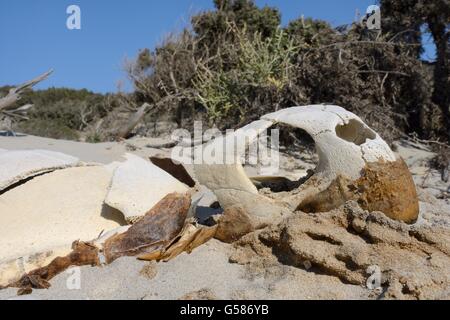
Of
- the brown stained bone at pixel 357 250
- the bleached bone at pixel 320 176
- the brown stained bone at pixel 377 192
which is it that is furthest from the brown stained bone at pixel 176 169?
the brown stained bone at pixel 377 192

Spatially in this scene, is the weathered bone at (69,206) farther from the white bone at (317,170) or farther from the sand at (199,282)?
the white bone at (317,170)

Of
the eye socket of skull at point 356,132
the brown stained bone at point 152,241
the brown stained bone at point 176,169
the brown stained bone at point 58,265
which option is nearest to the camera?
the brown stained bone at point 58,265

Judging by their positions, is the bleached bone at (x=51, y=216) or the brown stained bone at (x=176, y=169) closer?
the bleached bone at (x=51, y=216)

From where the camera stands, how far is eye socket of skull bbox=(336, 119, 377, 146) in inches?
124

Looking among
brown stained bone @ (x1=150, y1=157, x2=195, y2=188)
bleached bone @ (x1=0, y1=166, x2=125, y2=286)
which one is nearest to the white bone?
bleached bone @ (x1=0, y1=166, x2=125, y2=286)

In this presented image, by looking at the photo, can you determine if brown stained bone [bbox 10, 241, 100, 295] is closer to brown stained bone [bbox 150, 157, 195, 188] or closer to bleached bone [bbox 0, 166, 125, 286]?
bleached bone [bbox 0, 166, 125, 286]

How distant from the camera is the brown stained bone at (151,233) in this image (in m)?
2.69

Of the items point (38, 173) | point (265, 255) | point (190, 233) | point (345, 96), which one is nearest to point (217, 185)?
point (190, 233)

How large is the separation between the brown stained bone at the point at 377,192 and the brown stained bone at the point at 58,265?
1322mm

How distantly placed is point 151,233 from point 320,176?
3.42 ft

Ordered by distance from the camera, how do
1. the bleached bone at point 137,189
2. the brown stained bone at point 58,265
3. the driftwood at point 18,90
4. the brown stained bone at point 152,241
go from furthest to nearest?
the driftwood at point 18,90 < the bleached bone at point 137,189 < the brown stained bone at point 152,241 < the brown stained bone at point 58,265

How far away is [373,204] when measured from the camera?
282 centimetres

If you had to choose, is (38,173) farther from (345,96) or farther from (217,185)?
(345,96)

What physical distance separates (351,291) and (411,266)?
0.31m
